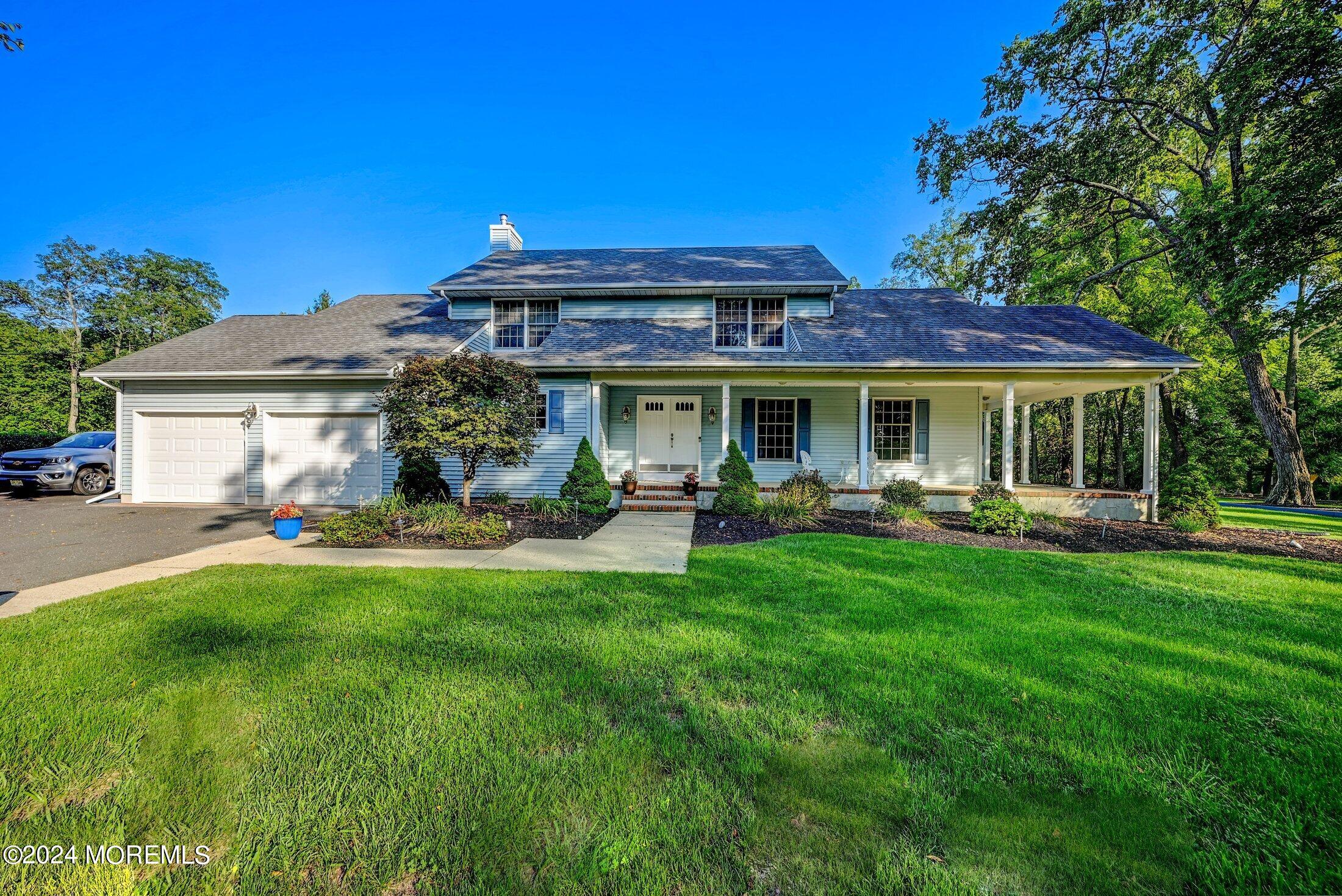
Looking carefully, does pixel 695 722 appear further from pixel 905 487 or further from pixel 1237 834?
pixel 905 487

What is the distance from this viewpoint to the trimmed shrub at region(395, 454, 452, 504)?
962 cm

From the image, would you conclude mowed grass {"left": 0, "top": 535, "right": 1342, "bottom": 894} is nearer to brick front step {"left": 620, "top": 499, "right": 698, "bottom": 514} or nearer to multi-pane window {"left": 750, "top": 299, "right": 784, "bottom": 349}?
brick front step {"left": 620, "top": 499, "right": 698, "bottom": 514}

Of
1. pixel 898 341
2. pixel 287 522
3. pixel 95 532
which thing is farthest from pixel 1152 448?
pixel 95 532

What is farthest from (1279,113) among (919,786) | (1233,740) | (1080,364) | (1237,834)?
(919,786)

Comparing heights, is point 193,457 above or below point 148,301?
below

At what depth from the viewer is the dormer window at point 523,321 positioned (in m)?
13.3

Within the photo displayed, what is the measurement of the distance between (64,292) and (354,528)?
136ft

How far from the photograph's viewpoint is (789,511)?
365 inches

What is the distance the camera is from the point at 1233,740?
249 centimetres

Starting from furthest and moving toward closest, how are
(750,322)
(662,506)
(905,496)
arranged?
1. (750,322)
2. (662,506)
3. (905,496)

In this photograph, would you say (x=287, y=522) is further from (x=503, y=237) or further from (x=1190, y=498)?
(x=1190, y=498)

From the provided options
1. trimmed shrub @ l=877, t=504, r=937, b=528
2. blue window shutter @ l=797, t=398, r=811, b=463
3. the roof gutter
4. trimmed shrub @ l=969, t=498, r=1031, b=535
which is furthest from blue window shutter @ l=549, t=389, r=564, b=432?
trimmed shrub @ l=969, t=498, r=1031, b=535

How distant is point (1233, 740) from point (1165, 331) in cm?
2177

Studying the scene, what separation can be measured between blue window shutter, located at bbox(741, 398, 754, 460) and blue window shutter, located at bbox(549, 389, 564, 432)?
4.55 m
